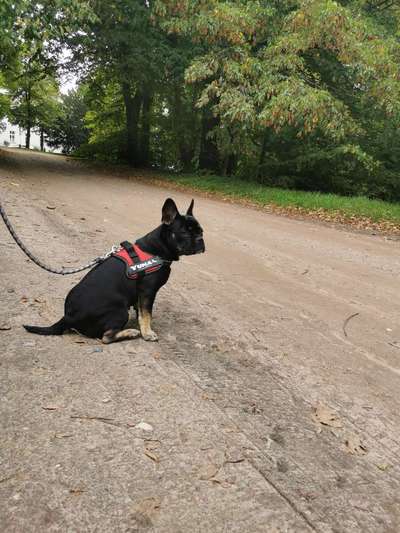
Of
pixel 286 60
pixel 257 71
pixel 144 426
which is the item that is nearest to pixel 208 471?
pixel 144 426

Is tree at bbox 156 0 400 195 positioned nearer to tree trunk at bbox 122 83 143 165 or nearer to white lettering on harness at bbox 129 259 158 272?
tree trunk at bbox 122 83 143 165

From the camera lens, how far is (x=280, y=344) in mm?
4250

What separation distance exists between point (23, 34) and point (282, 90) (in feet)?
25.5

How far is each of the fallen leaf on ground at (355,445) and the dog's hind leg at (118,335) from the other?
1884 millimetres

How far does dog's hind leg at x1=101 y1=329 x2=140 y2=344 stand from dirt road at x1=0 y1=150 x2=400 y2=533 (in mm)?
70

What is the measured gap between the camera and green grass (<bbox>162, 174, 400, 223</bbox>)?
1395 cm

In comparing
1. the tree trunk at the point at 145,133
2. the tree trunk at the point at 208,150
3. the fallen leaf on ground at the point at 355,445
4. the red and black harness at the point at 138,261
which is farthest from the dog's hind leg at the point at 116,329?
the tree trunk at the point at 145,133

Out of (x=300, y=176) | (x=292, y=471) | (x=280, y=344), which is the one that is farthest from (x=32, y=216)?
(x=300, y=176)

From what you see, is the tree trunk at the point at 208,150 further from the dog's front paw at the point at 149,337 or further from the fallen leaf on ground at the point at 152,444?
the fallen leaf on ground at the point at 152,444

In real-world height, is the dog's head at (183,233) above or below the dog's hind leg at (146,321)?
above

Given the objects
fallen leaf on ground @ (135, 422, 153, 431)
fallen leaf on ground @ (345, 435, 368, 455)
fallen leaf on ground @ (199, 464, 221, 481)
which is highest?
fallen leaf on ground @ (135, 422, 153, 431)

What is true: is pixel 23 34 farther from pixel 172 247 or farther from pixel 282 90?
pixel 172 247

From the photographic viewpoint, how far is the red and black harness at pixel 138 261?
12.2 feet

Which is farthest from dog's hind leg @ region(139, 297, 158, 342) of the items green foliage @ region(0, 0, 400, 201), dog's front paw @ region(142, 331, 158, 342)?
green foliage @ region(0, 0, 400, 201)
